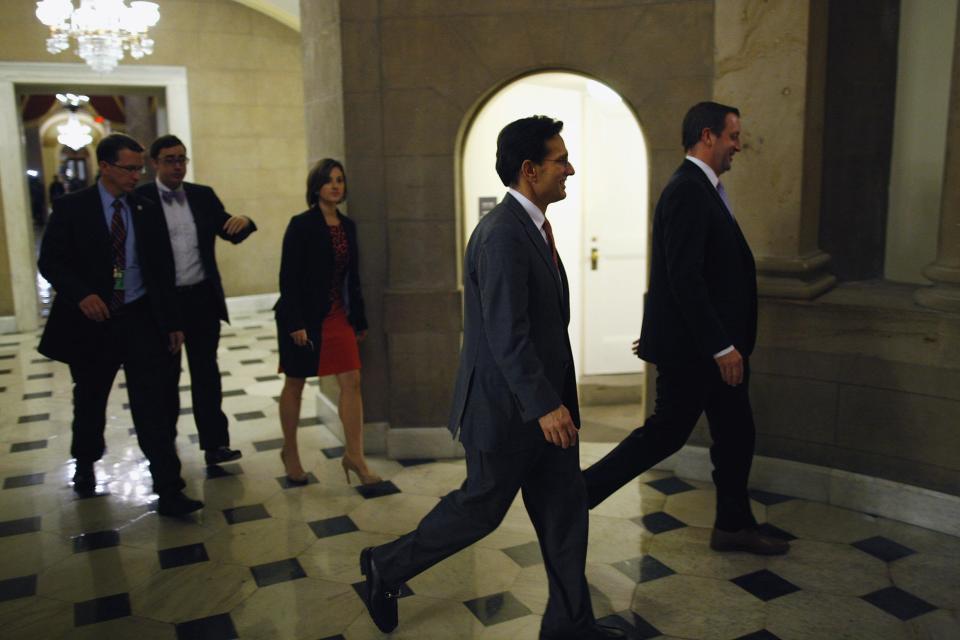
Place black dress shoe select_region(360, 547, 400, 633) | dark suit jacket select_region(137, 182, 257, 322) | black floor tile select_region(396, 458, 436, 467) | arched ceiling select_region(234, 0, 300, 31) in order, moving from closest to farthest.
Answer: black dress shoe select_region(360, 547, 400, 633) → dark suit jacket select_region(137, 182, 257, 322) → black floor tile select_region(396, 458, 436, 467) → arched ceiling select_region(234, 0, 300, 31)

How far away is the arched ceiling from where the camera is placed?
9.38 meters

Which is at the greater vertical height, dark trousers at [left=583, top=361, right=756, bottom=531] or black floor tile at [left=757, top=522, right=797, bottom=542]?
dark trousers at [left=583, top=361, right=756, bottom=531]

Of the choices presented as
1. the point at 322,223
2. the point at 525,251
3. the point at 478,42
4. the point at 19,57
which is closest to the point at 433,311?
the point at 322,223

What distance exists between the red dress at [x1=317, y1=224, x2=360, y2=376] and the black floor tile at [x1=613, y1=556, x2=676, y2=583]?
1.65 metres

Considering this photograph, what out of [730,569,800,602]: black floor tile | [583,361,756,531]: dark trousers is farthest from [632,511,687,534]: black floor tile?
[730,569,800,602]: black floor tile

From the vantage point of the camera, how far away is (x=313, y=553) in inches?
147

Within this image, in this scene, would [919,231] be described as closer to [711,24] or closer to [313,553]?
[711,24]

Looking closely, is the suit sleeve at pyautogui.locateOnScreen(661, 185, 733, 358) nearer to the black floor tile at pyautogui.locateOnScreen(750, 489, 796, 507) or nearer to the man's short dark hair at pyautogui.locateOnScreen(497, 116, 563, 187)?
the man's short dark hair at pyautogui.locateOnScreen(497, 116, 563, 187)

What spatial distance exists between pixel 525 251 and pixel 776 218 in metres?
2.11

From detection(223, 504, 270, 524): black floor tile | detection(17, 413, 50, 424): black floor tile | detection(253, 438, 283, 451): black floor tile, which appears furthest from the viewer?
detection(17, 413, 50, 424): black floor tile

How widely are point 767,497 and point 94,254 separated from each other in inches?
131

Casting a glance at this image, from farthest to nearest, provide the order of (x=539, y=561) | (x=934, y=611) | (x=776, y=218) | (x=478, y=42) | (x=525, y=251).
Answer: (x=478, y=42)
(x=776, y=218)
(x=539, y=561)
(x=934, y=611)
(x=525, y=251)

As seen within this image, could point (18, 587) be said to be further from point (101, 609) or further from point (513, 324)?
point (513, 324)

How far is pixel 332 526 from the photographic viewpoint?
402 centimetres
